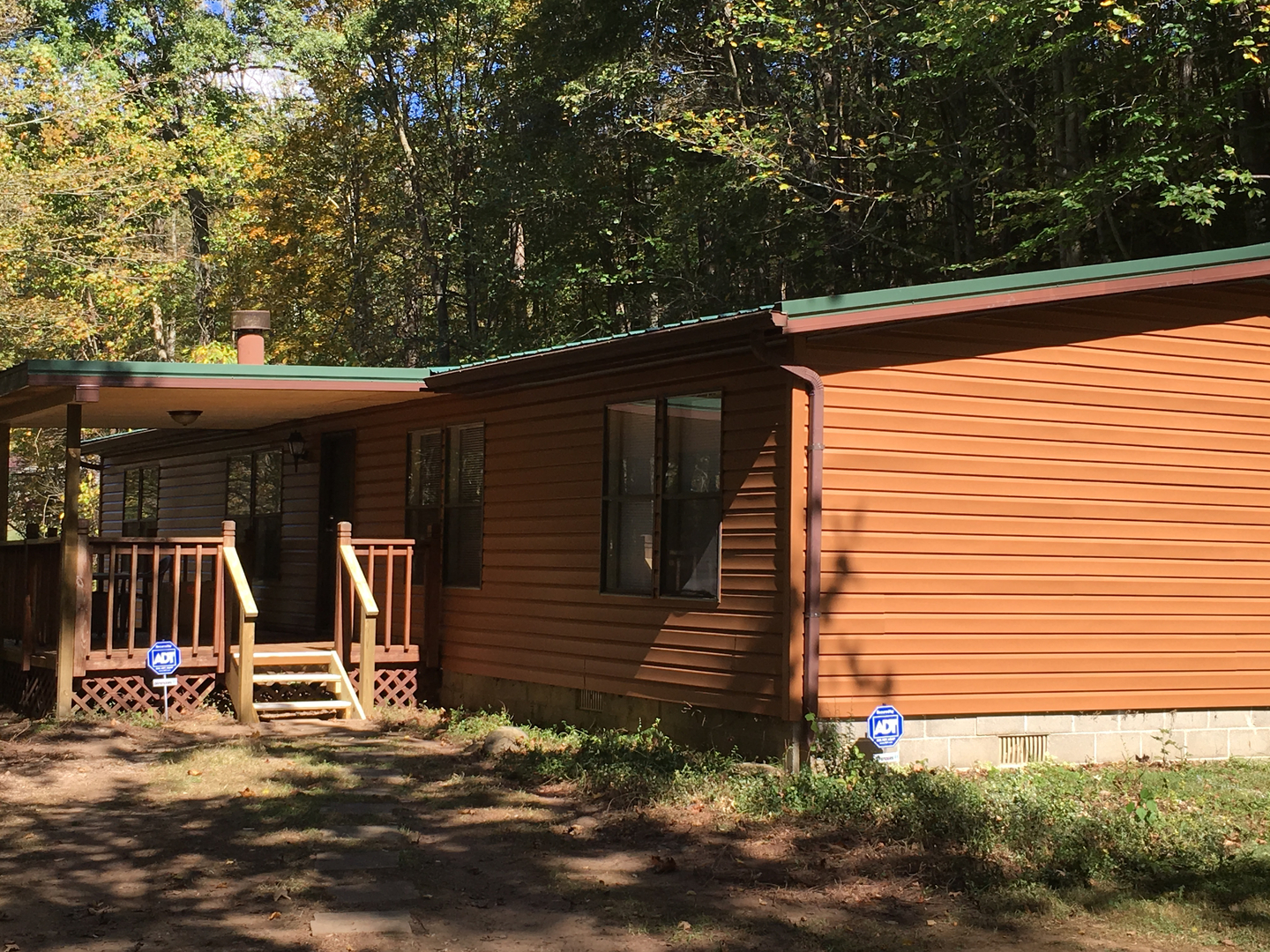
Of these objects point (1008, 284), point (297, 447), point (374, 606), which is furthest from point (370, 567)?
point (1008, 284)

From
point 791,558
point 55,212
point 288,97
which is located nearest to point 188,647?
point 791,558

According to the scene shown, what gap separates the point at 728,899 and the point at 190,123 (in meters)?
27.3

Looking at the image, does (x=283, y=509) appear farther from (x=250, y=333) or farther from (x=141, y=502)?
(x=141, y=502)

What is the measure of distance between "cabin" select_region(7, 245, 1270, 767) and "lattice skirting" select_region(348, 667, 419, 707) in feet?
0.16

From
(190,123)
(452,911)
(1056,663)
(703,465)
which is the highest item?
(190,123)

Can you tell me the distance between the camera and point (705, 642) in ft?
29.7

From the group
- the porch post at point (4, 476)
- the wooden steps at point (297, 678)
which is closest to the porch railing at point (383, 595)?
the wooden steps at point (297, 678)

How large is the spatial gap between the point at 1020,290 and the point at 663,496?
2.89 metres

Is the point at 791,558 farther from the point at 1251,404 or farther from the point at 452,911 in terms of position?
the point at 1251,404

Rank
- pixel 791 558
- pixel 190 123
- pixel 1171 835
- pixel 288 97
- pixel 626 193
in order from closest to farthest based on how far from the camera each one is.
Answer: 1. pixel 1171 835
2. pixel 791 558
3. pixel 626 193
4. pixel 190 123
5. pixel 288 97

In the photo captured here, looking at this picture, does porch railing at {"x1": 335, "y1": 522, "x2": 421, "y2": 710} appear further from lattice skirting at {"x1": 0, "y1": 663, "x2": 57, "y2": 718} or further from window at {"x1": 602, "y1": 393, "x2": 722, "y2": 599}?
window at {"x1": 602, "y1": 393, "x2": 722, "y2": 599}

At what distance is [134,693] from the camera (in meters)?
11.3

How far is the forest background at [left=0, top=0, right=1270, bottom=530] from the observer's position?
639 inches

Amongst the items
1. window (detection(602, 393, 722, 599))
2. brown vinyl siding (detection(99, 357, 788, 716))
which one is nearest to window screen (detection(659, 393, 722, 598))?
window (detection(602, 393, 722, 599))
